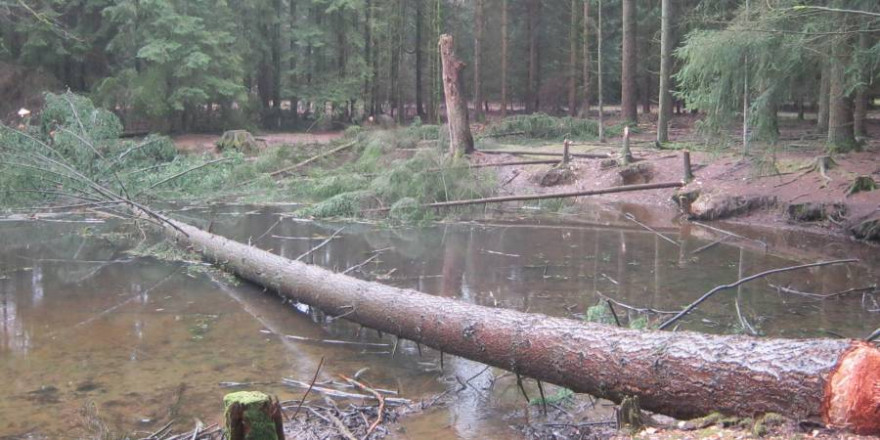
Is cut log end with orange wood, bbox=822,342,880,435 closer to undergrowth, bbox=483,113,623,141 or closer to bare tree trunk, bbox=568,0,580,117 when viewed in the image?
undergrowth, bbox=483,113,623,141

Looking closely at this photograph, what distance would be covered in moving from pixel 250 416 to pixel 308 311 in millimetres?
4927

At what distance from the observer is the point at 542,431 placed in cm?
524

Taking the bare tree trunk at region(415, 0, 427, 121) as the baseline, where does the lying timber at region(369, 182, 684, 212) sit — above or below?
below

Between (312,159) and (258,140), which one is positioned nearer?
(312,159)

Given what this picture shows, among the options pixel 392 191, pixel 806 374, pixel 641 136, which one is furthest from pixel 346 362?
pixel 641 136

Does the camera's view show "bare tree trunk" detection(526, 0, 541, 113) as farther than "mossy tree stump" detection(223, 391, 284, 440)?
Yes

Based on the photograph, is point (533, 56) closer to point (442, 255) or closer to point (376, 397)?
point (442, 255)

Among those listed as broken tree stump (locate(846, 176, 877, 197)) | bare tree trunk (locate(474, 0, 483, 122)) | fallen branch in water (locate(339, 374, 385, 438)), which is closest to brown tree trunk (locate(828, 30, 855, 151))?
broken tree stump (locate(846, 176, 877, 197))

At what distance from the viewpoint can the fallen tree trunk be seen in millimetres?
3988

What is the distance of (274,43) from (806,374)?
104 feet

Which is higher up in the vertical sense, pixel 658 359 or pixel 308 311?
pixel 658 359

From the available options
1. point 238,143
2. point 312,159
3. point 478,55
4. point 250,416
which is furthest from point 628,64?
point 250,416

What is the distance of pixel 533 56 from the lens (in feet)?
119

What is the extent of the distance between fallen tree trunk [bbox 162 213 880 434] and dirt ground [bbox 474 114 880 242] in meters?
8.96
